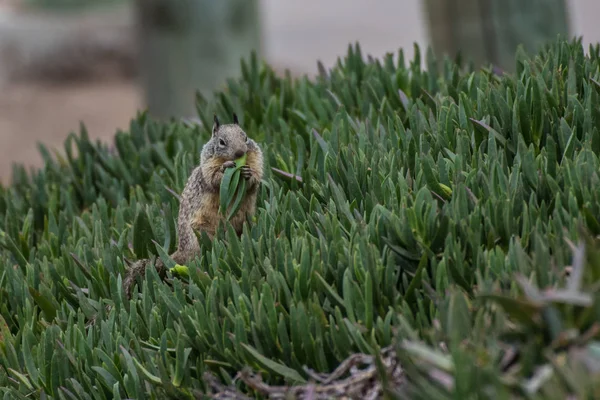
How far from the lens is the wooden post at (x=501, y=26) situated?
24.4 feet

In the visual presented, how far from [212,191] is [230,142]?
241 mm

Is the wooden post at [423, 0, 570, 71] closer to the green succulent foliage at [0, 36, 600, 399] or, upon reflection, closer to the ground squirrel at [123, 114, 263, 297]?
the green succulent foliage at [0, 36, 600, 399]

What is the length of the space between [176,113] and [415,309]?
6503mm

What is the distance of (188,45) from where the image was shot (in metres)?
8.81

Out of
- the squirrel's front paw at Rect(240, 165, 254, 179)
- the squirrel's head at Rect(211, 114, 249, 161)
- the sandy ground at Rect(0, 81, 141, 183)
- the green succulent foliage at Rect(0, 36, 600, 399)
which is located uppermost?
the squirrel's head at Rect(211, 114, 249, 161)

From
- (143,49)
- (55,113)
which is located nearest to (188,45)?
(143,49)

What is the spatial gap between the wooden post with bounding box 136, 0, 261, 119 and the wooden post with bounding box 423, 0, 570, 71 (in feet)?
6.88

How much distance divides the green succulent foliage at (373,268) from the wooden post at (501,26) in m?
2.99

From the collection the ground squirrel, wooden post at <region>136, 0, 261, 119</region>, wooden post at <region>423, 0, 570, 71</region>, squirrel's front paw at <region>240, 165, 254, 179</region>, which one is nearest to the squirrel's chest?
the ground squirrel

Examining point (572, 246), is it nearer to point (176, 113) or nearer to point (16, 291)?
point (16, 291)

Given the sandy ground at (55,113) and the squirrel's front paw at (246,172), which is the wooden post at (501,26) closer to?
the squirrel's front paw at (246,172)

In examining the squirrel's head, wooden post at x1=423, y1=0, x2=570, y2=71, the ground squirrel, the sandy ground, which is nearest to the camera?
the ground squirrel

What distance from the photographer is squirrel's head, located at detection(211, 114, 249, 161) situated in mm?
3906

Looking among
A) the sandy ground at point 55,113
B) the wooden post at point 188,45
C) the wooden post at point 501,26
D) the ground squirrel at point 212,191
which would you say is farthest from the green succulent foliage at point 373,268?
the sandy ground at point 55,113
